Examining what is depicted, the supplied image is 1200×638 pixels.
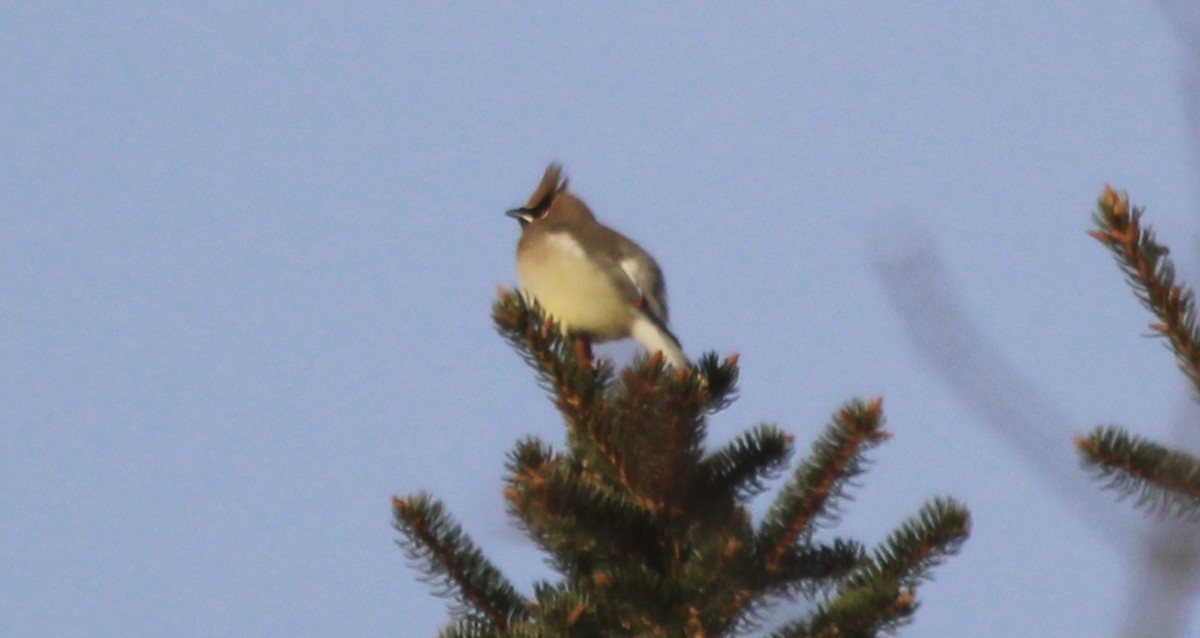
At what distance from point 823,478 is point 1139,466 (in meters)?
0.71

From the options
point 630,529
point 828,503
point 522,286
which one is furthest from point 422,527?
point 522,286

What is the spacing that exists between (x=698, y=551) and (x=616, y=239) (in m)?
3.11

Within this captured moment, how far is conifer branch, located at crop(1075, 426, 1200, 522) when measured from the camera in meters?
1.74

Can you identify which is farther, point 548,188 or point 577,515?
point 548,188

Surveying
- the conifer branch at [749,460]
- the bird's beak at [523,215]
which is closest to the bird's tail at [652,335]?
the bird's beak at [523,215]

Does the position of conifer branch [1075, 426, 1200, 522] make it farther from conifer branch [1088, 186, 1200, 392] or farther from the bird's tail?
the bird's tail

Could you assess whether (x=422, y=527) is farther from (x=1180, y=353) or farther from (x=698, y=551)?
(x=1180, y=353)

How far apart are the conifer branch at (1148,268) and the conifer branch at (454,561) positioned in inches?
45.9

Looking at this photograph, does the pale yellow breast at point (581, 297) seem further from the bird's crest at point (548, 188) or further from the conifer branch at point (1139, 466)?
the conifer branch at point (1139, 466)

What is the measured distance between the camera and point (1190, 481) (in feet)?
5.66

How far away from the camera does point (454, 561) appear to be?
2.59 metres

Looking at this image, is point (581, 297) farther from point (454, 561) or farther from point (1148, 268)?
point (1148, 268)

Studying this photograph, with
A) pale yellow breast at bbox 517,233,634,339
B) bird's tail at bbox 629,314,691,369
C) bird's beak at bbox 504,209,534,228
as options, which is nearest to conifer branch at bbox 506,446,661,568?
bird's tail at bbox 629,314,691,369

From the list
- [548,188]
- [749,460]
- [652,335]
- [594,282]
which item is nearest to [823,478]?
[749,460]
